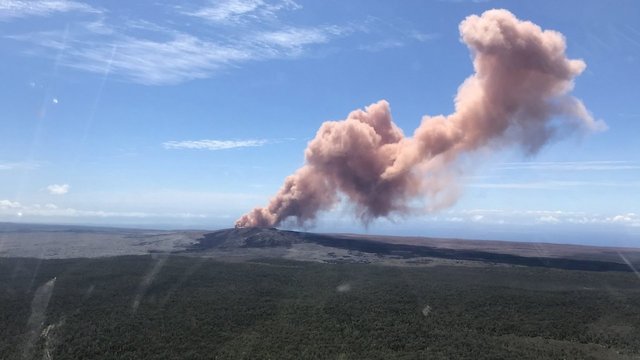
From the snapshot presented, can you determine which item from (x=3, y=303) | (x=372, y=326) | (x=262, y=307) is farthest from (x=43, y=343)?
(x=372, y=326)

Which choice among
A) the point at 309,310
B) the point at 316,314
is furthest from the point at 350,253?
the point at 316,314

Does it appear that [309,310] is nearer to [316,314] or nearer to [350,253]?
[316,314]

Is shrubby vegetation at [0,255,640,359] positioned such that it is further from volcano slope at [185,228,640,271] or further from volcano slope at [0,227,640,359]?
volcano slope at [185,228,640,271]

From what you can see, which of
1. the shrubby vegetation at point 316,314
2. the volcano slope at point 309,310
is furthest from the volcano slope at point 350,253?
the shrubby vegetation at point 316,314

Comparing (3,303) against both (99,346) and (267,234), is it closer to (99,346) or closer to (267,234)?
(99,346)

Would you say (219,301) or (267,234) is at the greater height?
(267,234)

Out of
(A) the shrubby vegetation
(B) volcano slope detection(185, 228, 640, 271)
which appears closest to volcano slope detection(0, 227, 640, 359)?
(A) the shrubby vegetation

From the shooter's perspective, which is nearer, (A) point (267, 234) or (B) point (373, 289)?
(B) point (373, 289)

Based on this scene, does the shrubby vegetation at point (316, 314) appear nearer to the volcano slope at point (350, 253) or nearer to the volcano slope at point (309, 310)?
the volcano slope at point (309, 310)
